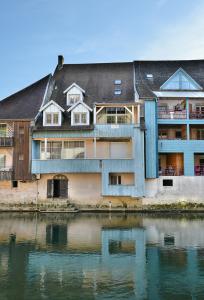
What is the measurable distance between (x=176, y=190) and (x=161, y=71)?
14.6 meters

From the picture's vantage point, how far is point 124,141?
112 feet

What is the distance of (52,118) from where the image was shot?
33.1 m

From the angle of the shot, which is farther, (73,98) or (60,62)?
(60,62)

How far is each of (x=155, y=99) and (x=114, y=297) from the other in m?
24.1

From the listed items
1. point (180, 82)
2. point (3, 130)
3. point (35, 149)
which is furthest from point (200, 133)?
point (3, 130)

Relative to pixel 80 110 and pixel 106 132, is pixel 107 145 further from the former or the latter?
pixel 80 110

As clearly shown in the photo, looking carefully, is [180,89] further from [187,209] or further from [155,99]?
[187,209]

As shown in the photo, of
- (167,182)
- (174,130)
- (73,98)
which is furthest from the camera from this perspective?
(174,130)

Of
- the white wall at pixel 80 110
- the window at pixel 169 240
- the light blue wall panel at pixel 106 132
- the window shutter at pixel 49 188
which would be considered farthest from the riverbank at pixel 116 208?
the window at pixel 169 240

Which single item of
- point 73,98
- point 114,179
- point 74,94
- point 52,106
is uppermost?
point 74,94

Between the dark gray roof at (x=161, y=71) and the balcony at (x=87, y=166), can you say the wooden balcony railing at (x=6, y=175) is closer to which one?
the balcony at (x=87, y=166)

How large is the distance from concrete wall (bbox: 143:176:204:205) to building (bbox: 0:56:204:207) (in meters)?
0.10

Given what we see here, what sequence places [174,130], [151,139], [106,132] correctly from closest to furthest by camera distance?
[106,132] < [151,139] < [174,130]

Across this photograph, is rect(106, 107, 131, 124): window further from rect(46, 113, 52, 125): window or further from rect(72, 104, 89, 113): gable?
rect(46, 113, 52, 125): window
